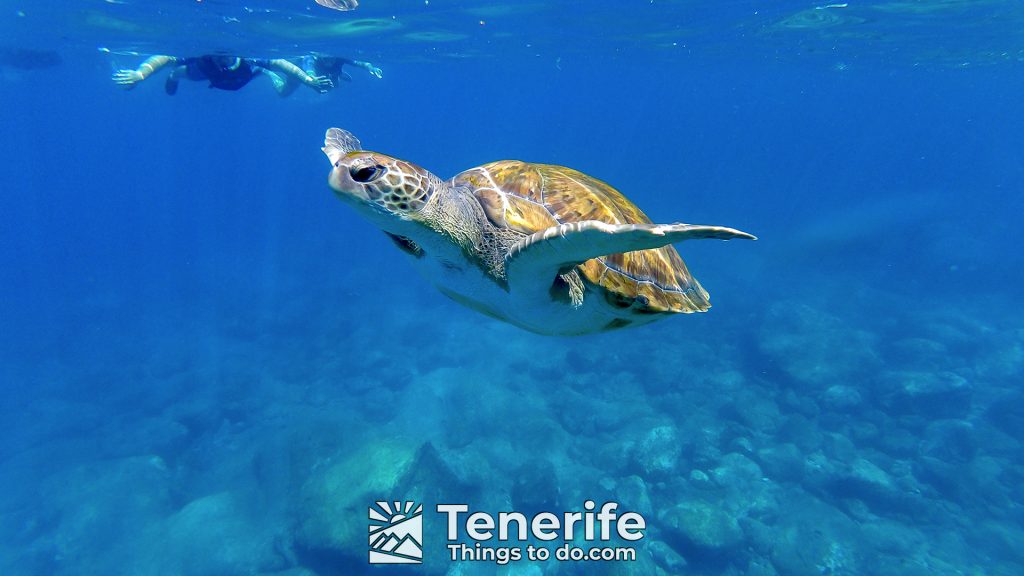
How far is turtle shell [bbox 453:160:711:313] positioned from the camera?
3.00 meters

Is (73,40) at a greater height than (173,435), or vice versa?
(73,40)

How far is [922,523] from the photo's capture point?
860 cm

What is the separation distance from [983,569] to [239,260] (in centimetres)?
3353

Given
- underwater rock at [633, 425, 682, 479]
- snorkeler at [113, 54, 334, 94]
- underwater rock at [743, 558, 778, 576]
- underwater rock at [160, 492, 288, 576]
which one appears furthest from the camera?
snorkeler at [113, 54, 334, 94]

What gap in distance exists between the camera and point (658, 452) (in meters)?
9.41

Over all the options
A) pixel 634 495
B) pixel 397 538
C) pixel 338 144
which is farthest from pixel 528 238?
pixel 634 495

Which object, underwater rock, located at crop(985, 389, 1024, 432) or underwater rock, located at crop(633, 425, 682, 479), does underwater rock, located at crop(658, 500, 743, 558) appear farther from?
underwater rock, located at crop(985, 389, 1024, 432)

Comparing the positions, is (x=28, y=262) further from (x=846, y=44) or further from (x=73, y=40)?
(x=846, y=44)

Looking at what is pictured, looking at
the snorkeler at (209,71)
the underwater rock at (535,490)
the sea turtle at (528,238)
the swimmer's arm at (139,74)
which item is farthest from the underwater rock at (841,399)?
the swimmer's arm at (139,74)

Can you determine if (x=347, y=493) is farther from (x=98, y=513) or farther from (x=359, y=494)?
(x=98, y=513)

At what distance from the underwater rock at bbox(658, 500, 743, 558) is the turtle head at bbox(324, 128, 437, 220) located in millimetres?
7293

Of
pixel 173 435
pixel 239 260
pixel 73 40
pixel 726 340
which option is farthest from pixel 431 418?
pixel 239 260

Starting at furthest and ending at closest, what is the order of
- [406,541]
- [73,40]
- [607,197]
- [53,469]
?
[73,40], [53,469], [406,541], [607,197]

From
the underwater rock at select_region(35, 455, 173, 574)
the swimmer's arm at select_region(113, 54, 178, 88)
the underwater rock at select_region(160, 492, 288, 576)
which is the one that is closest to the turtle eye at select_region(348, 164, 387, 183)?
the underwater rock at select_region(160, 492, 288, 576)
